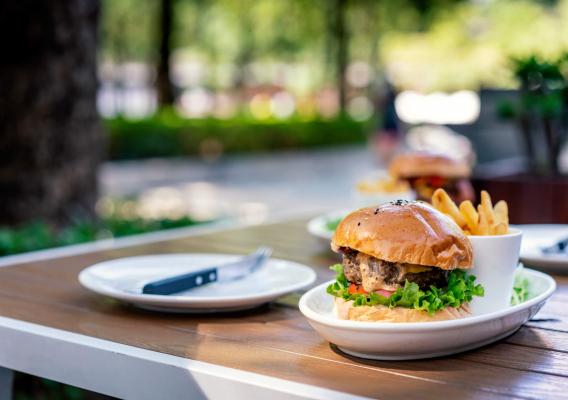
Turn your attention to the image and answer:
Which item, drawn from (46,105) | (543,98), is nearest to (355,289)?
(543,98)

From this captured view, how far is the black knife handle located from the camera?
2.50 metres

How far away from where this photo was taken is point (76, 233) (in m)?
5.54

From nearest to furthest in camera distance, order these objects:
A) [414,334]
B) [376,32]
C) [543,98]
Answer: [414,334] → [543,98] → [376,32]

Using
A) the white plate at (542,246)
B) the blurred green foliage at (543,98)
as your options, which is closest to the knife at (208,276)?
the white plate at (542,246)

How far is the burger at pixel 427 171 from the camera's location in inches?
172

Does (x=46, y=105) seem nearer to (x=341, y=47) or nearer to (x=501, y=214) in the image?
(x=501, y=214)

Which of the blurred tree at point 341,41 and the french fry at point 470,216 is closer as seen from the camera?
the french fry at point 470,216

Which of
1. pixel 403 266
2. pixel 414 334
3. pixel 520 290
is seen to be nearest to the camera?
pixel 414 334

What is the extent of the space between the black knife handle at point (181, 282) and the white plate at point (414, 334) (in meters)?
0.52

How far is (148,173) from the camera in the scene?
18.5m

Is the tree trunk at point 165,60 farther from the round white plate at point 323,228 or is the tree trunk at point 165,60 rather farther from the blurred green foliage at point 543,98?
the round white plate at point 323,228

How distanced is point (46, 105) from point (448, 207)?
16.3 ft

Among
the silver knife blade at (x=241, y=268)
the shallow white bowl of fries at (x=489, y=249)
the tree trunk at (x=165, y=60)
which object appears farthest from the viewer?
the tree trunk at (x=165, y=60)

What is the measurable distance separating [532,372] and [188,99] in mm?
56726
